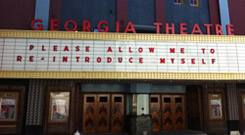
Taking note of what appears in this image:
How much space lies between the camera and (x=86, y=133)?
1315cm

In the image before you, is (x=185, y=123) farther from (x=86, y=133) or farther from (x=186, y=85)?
(x=86, y=133)

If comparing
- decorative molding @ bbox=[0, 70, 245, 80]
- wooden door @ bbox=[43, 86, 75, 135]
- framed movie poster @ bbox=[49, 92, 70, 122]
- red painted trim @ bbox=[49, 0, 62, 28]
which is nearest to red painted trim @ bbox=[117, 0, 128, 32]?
red painted trim @ bbox=[49, 0, 62, 28]

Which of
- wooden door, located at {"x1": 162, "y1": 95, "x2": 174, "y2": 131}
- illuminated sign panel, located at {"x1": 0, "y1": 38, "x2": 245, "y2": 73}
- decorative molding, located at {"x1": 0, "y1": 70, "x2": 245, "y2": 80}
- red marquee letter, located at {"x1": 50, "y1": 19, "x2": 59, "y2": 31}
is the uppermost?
red marquee letter, located at {"x1": 50, "y1": 19, "x2": 59, "y2": 31}

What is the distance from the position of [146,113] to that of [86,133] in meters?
4.26

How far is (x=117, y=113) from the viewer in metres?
13.6

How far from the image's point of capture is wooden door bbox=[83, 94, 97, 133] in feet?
43.4

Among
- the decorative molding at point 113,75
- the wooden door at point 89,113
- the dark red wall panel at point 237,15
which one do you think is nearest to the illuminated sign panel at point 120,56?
the decorative molding at point 113,75

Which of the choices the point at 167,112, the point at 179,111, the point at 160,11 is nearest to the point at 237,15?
the point at 160,11

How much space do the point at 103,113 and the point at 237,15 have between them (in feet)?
40.8

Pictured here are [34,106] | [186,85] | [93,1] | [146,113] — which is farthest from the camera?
[186,85]

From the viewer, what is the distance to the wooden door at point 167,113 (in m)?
14.1

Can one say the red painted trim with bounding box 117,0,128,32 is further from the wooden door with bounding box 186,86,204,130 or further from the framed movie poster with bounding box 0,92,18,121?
the framed movie poster with bounding box 0,92,18,121

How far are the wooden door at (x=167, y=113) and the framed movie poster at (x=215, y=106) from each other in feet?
8.83

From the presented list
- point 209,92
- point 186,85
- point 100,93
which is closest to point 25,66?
point 100,93
